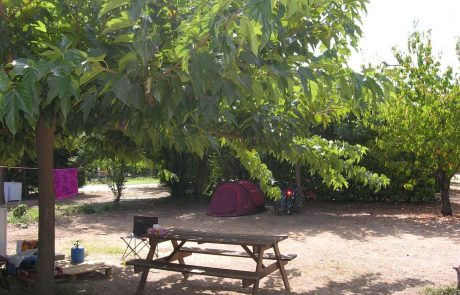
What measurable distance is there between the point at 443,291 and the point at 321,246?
438cm

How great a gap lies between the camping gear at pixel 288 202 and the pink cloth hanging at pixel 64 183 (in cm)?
628

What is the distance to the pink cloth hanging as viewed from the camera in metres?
14.3

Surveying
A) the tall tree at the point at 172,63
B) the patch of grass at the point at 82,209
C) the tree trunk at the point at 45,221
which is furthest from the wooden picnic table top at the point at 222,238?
the patch of grass at the point at 82,209

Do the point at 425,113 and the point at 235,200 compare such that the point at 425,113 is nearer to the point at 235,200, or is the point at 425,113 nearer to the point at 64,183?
the point at 235,200

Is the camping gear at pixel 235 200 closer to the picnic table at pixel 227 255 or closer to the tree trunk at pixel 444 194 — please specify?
the tree trunk at pixel 444 194

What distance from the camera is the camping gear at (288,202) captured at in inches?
620

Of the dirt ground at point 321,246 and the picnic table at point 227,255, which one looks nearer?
the picnic table at point 227,255

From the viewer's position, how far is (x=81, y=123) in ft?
14.3

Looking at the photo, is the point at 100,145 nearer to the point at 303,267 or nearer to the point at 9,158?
the point at 9,158

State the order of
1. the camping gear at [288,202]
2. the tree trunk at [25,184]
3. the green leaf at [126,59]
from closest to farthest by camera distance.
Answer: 1. the green leaf at [126,59]
2. the camping gear at [288,202]
3. the tree trunk at [25,184]

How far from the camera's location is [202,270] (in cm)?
668

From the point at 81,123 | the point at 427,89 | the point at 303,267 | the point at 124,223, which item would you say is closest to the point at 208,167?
the point at 124,223

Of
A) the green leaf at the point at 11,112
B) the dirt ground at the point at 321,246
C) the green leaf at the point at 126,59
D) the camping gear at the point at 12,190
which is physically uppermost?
the green leaf at the point at 126,59

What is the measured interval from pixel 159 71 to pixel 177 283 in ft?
16.4
